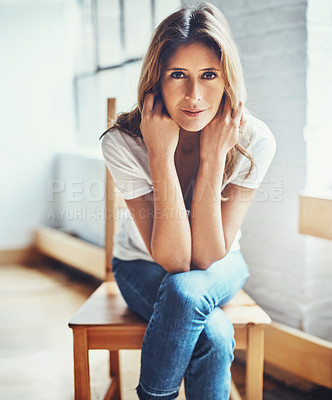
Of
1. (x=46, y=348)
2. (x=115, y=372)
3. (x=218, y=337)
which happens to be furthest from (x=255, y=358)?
(x=46, y=348)

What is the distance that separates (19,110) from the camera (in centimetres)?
267

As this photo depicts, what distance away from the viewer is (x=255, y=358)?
0.98m

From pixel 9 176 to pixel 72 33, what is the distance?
40.1 inches

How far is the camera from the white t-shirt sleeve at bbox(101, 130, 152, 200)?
3.47 ft

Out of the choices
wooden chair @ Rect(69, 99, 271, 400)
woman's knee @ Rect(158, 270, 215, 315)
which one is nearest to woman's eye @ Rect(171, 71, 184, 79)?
woman's knee @ Rect(158, 270, 215, 315)

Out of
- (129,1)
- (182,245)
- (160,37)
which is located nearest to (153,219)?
(182,245)

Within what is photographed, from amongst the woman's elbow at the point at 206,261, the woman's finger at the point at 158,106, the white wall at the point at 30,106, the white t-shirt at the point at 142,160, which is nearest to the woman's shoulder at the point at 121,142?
the white t-shirt at the point at 142,160

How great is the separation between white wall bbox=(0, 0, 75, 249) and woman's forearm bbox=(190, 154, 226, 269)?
6.53 ft

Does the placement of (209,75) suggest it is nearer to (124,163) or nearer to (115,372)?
(124,163)

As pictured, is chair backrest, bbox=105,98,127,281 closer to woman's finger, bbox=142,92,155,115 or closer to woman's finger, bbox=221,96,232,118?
→ woman's finger, bbox=142,92,155,115

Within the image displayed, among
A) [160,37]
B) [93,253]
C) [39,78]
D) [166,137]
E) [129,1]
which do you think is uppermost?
[129,1]

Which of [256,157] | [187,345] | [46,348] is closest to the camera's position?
[187,345]

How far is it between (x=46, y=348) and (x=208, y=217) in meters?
1.00

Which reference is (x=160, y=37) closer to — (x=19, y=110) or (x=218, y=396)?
(x=218, y=396)
